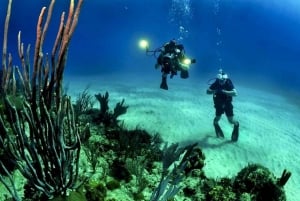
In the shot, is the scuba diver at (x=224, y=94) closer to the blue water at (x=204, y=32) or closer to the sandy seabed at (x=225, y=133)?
the sandy seabed at (x=225, y=133)

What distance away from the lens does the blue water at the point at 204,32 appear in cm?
5656

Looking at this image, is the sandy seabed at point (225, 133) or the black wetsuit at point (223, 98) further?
the black wetsuit at point (223, 98)

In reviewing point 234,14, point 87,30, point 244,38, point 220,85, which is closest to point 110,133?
point 220,85

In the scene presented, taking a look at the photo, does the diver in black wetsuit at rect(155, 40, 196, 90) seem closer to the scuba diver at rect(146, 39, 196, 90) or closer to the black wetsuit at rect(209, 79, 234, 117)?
the scuba diver at rect(146, 39, 196, 90)

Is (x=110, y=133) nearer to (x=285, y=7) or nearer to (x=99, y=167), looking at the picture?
(x=99, y=167)

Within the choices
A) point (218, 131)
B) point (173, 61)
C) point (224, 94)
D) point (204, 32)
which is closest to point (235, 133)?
point (218, 131)

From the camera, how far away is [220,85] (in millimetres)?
10289

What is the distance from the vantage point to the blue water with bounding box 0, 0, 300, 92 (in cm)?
5656

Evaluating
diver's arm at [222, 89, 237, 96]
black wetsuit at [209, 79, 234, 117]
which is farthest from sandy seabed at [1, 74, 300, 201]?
diver's arm at [222, 89, 237, 96]

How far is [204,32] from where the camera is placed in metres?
93.4

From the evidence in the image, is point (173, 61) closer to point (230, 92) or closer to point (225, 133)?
point (230, 92)

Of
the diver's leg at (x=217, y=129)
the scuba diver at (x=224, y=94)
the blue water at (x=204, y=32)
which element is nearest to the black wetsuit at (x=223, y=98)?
the scuba diver at (x=224, y=94)

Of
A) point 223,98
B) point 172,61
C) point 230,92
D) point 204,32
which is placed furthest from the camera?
point 204,32

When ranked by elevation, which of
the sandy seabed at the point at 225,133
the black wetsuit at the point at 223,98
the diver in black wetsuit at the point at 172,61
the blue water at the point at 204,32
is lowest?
the sandy seabed at the point at 225,133
